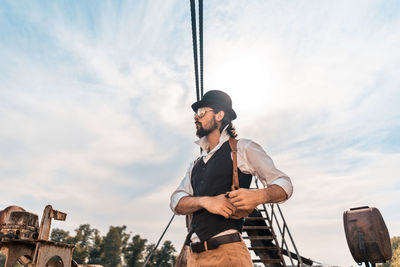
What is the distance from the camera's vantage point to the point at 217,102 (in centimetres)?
240

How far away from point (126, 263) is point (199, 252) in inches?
2114

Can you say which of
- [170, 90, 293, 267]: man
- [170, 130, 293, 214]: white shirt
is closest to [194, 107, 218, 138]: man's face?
[170, 90, 293, 267]: man

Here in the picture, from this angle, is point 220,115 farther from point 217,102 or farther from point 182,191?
point 182,191

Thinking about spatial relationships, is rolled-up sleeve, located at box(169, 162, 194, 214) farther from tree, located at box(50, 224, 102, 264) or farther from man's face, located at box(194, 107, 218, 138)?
tree, located at box(50, 224, 102, 264)

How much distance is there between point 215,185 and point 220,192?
7 cm

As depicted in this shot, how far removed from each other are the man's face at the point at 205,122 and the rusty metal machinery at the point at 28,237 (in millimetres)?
4779

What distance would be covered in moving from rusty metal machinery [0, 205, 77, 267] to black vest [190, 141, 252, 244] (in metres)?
4.74

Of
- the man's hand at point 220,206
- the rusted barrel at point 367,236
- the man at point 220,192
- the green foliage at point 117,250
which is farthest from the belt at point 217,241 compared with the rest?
the green foliage at point 117,250

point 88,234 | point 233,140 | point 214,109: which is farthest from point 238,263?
point 88,234

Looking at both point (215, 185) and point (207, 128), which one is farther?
point (207, 128)

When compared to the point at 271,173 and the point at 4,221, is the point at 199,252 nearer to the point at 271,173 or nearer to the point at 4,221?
the point at 271,173

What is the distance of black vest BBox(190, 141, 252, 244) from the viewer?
1843mm

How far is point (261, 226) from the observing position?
731cm

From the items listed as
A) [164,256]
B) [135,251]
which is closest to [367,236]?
[164,256]
